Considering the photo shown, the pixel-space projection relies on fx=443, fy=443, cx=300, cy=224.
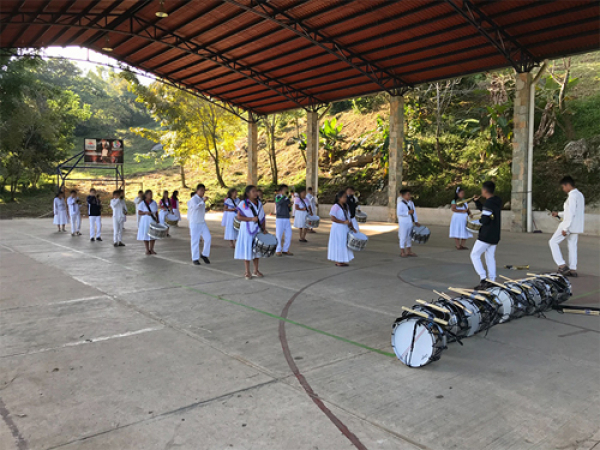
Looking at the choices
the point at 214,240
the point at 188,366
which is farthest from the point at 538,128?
the point at 188,366

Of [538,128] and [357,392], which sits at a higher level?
[538,128]

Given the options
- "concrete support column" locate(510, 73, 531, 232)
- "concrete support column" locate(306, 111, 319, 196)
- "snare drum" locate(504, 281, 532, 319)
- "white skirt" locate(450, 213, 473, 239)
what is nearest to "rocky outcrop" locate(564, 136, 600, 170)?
"concrete support column" locate(510, 73, 531, 232)

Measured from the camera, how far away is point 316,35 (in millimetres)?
18703

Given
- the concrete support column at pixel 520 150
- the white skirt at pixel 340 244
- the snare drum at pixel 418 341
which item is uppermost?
the concrete support column at pixel 520 150

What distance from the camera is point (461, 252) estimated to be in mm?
12625

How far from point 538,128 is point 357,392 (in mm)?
23909

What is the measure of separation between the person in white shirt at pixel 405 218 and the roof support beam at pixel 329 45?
9272mm

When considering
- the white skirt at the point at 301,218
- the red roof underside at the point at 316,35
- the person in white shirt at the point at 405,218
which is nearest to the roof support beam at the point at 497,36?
the red roof underside at the point at 316,35

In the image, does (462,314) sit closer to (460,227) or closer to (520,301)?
(520,301)

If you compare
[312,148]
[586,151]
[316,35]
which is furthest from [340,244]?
[312,148]

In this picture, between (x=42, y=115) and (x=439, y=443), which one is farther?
(x=42, y=115)

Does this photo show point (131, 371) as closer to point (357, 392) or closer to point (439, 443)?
point (357, 392)

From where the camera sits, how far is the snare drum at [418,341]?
4.17 meters

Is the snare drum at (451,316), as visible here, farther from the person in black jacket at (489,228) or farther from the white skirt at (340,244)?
the white skirt at (340,244)
